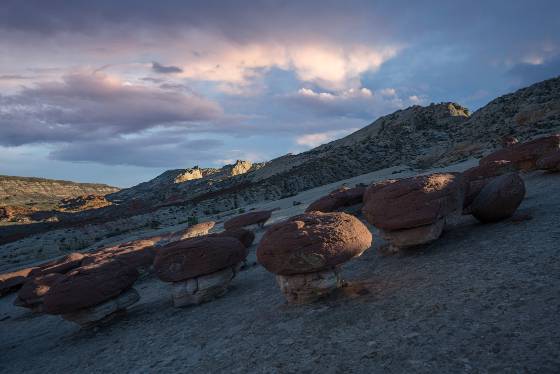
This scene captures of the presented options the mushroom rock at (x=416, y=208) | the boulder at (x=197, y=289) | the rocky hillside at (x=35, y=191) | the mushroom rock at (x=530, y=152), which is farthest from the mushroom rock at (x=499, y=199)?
the rocky hillside at (x=35, y=191)

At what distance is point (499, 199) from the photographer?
11.8 metres

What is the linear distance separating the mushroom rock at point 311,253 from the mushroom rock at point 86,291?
6.01 m

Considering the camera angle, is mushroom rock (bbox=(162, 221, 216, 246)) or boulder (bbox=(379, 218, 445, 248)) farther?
mushroom rock (bbox=(162, 221, 216, 246))

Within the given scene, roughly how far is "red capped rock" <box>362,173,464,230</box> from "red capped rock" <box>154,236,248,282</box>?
16.4ft

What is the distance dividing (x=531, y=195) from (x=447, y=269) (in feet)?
26.6

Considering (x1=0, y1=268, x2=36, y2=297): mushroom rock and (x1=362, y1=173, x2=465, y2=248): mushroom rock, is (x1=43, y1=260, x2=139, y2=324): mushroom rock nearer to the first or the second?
(x1=362, y1=173, x2=465, y2=248): mushroom rock

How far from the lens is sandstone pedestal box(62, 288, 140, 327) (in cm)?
1264

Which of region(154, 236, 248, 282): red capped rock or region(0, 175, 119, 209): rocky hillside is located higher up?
region(0, 175, 119, 209): rocky hillside

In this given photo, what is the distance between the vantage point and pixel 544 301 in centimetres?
645

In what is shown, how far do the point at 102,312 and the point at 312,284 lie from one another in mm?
7709

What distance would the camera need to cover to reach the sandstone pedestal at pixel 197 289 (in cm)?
1267

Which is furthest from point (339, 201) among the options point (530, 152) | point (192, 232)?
point (192, 232)

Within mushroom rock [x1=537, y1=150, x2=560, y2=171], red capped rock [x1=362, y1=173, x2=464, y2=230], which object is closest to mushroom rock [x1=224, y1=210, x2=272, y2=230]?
red capped rock [x1=362, y1=173, x2=464, y2=230]

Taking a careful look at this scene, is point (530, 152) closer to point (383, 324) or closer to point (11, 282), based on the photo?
point (383, 324)
